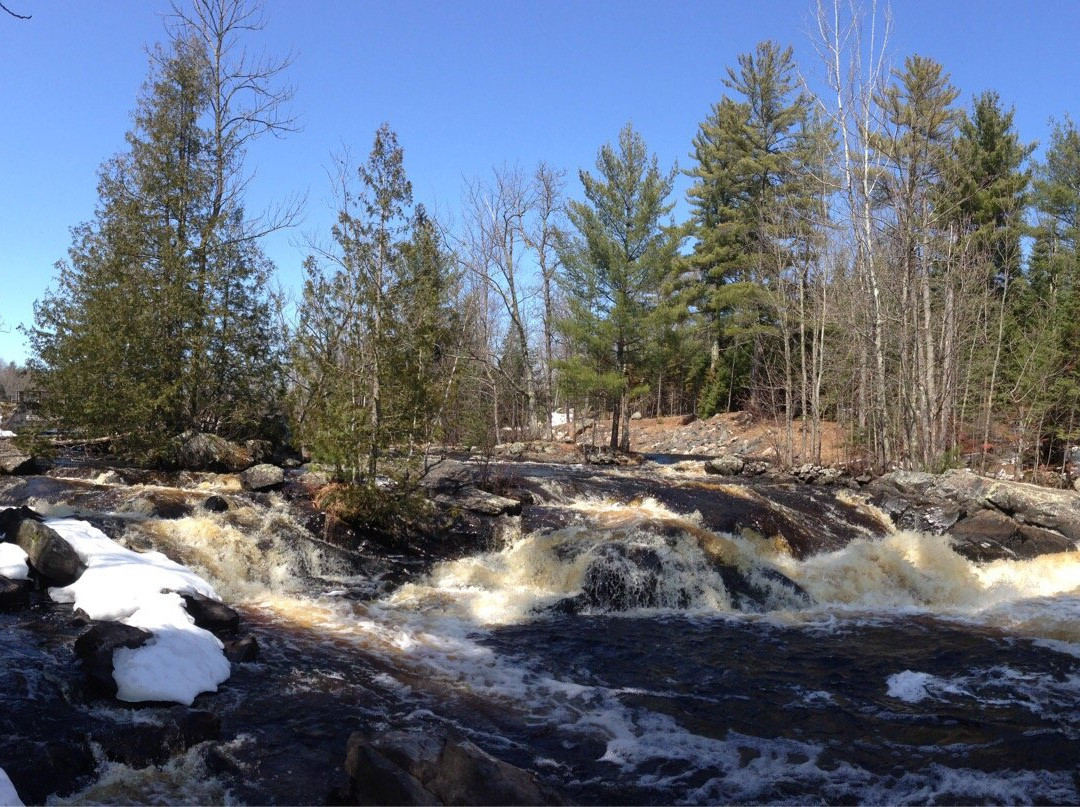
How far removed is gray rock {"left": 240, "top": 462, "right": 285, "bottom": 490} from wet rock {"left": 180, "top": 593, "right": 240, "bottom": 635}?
192 inches

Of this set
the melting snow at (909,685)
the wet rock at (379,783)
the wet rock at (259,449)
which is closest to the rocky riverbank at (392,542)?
the wet rock at (379,783)

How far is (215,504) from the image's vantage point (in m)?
10.2

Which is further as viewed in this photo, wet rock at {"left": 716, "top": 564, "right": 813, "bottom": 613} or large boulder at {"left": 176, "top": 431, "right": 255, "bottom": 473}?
large boulder at {"left": 176, "top": 431, "right": 255, "bottom": 473}

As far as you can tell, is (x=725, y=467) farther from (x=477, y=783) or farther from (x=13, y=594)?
(x=477, y=783)

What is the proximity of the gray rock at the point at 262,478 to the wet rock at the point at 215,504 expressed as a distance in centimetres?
116

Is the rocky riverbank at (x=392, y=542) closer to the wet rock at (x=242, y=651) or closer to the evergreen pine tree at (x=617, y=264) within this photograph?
the wet rock at (x=242, y=651)

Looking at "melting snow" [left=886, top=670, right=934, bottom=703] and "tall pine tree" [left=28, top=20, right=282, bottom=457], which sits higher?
"tall pine tree" [left=28, top=20, right=282, bottom=457]

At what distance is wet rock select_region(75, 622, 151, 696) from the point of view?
506 cm

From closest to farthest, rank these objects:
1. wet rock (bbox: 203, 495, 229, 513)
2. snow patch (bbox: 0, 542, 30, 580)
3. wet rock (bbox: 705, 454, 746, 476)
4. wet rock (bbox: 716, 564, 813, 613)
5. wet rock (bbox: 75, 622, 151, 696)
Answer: wet rock (bbox: 75, 622, 151, 696) < snow patch (bbox: 0, 542, 30, 580) < wet rock (bbox: 716, 564, 813, 613) < wet rock (bbox: 203, 495, 229, 513) < wet rock (bbox: 705, 454, 746, 476)

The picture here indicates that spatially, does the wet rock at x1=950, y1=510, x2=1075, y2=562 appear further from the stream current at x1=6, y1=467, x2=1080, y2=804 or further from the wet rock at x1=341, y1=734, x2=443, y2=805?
the wet rock at x1=341, y1=734, x2=443, y2=805

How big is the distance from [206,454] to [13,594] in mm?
6976

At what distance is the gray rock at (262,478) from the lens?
11.6 metres

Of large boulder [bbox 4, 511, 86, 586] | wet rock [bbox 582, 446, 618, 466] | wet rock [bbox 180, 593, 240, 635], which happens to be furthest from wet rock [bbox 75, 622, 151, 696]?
wet rock [bbox 582, 446, 618, 466]

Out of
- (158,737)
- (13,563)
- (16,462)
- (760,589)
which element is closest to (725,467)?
(760,589)
